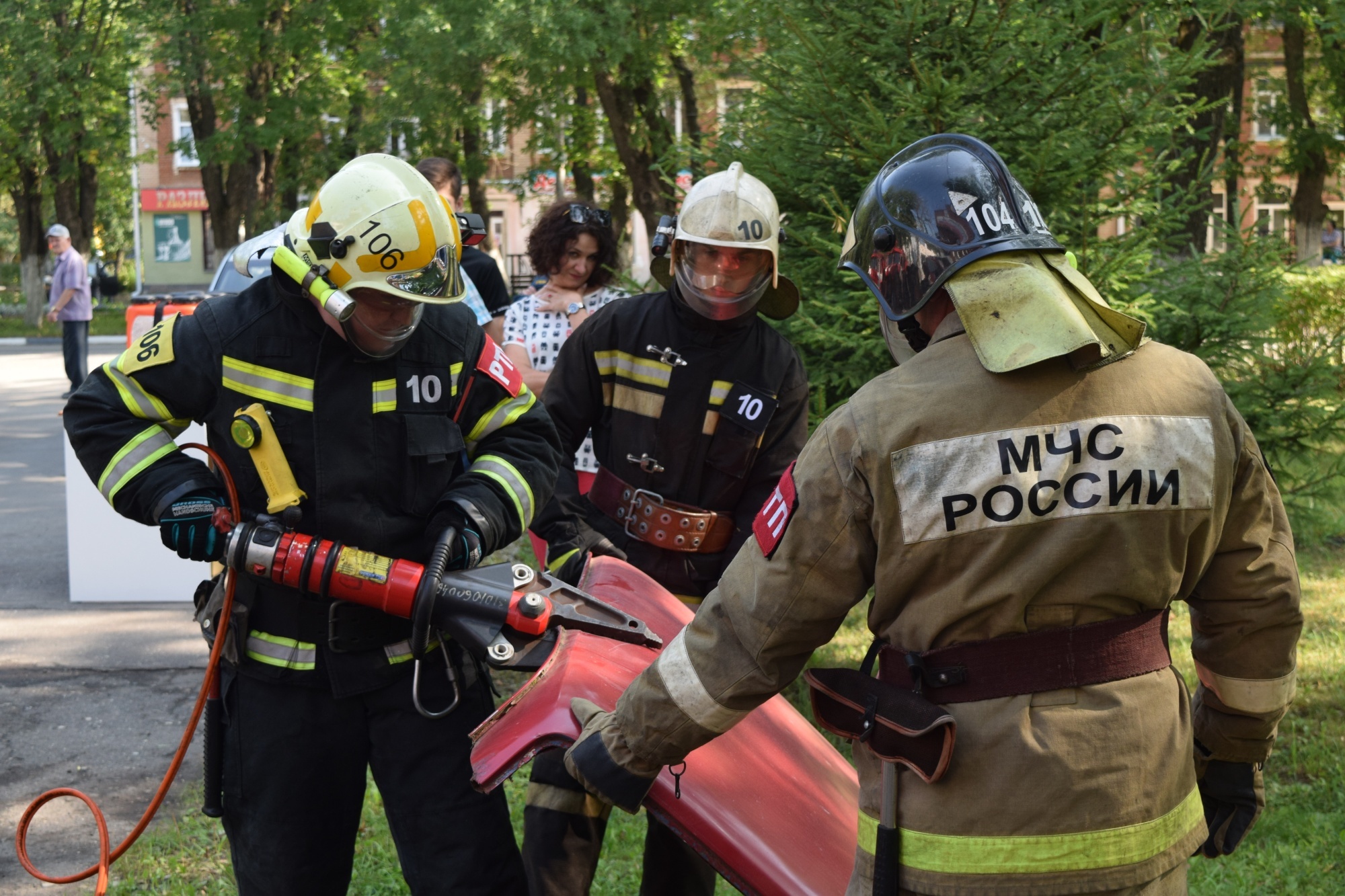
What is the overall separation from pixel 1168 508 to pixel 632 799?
1007 mm

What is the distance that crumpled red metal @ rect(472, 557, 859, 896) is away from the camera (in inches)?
90.5

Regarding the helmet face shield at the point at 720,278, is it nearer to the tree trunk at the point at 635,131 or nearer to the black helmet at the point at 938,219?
the black helmet at the point at 938,219

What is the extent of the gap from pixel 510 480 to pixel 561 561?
68 cm

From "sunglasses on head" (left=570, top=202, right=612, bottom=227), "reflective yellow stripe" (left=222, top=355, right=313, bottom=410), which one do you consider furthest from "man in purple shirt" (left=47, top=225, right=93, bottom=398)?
"reflective yellow stripe" (left=222, top=355, right=313, bottom=410)

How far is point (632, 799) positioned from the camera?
85.9 inches

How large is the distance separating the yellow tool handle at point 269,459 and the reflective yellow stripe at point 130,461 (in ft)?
0.61

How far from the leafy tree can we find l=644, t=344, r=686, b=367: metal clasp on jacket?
124cm

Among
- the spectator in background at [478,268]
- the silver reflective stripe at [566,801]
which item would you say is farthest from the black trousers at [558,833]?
the spectator in background at [478,268]

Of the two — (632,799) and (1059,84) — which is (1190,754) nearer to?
(632,799)

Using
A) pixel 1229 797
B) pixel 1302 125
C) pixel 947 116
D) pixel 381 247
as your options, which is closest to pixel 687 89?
pixel 1302 125

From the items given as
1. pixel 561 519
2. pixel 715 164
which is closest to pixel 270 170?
pixel 715 164

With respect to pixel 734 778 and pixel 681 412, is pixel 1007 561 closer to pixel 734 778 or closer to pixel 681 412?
pixel 734 778

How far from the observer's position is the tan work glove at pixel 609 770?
2.18 m

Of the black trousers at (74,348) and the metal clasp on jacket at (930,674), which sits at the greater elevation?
the metal clasp on jacket at (930,674)
